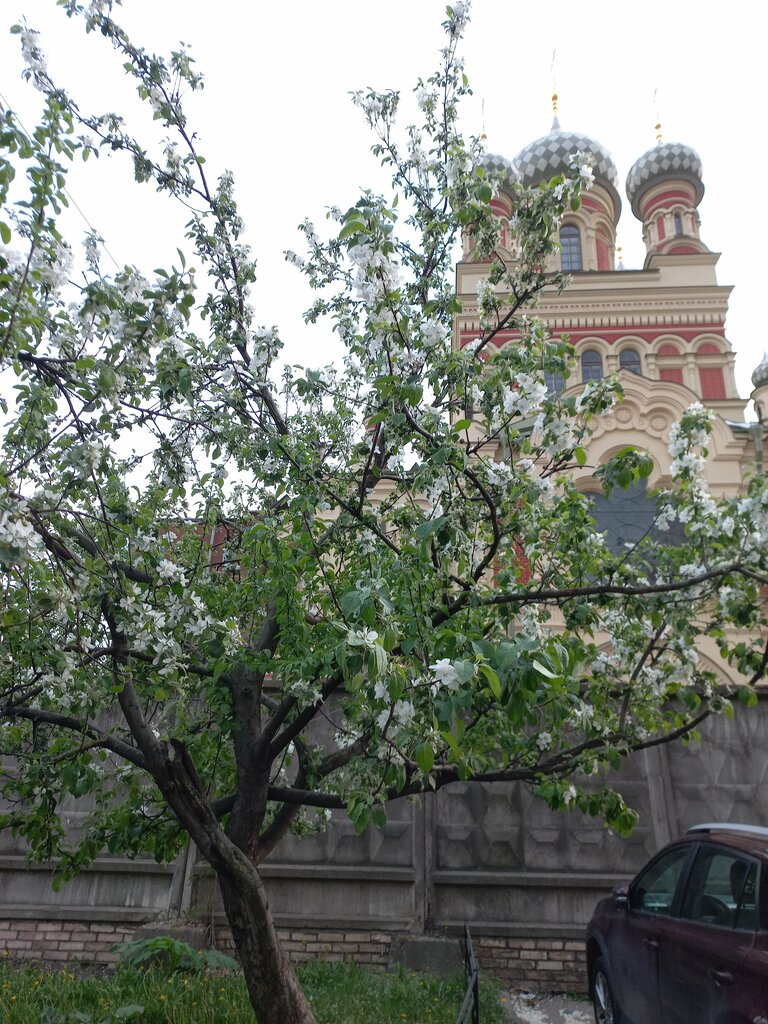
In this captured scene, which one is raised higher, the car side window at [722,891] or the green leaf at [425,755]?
the green leaf at [425,755]

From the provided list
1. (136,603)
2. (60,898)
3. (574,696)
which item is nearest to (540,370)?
(574,696)

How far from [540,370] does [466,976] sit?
15.3ft

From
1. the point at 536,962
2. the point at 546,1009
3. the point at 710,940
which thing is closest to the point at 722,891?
the point at 710,940

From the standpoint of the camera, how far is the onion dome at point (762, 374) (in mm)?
24797

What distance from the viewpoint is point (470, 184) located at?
463cm

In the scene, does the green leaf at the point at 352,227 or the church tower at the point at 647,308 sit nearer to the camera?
the green leaf at the point at 352,227

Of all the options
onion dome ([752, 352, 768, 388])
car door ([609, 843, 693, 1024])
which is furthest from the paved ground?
onion dome ([752, 352, 768, 388])

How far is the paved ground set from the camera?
5.73 meters

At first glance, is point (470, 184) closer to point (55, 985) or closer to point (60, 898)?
point (55, 985)

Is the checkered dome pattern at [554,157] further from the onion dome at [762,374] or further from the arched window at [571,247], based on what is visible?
the onion dome at [762,374]

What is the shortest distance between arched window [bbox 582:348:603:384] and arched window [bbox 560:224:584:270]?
180 inches

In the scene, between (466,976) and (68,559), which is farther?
(466,976)

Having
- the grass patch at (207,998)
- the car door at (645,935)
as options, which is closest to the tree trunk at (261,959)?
the grass patch at (207,998)

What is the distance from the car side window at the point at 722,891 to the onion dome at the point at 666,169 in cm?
2781
